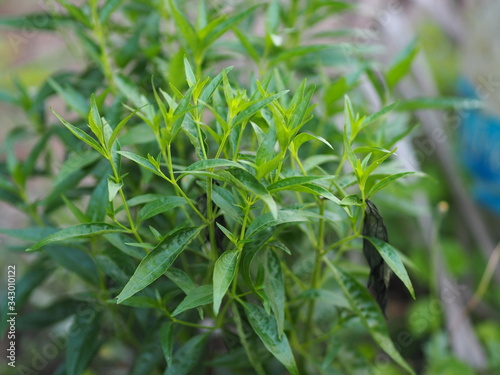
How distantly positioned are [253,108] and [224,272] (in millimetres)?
185

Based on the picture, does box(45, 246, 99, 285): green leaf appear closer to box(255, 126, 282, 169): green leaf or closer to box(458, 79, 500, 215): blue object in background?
box(255, 126, 282, 169): green leaf

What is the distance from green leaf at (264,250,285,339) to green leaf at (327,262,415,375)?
10 centimetres

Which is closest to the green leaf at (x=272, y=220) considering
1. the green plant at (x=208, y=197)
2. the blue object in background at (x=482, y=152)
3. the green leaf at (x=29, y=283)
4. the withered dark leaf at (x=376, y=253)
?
the green plant at (x=208, y=197)

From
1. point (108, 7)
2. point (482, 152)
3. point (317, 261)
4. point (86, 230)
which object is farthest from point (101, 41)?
point (482, 152)

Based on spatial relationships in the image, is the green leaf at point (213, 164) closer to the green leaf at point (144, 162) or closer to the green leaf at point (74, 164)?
the green leaf at point (144, 162)

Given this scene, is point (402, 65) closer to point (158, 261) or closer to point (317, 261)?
point (317, 261)

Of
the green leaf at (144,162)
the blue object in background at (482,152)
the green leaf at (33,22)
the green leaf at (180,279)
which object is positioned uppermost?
the green leaf at (33,22)

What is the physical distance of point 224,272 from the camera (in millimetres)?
639

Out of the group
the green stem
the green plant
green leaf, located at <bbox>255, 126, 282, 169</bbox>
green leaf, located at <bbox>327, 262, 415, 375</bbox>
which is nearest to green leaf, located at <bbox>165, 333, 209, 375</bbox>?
the green plant

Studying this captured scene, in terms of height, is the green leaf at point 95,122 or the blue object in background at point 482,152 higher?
the green leaf at point 95,122

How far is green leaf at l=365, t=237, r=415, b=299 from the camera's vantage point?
2.15 ft

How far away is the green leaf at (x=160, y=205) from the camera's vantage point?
68 cm

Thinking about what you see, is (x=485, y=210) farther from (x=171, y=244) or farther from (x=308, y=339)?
(x=171, y=244)

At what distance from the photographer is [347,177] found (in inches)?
30.9
